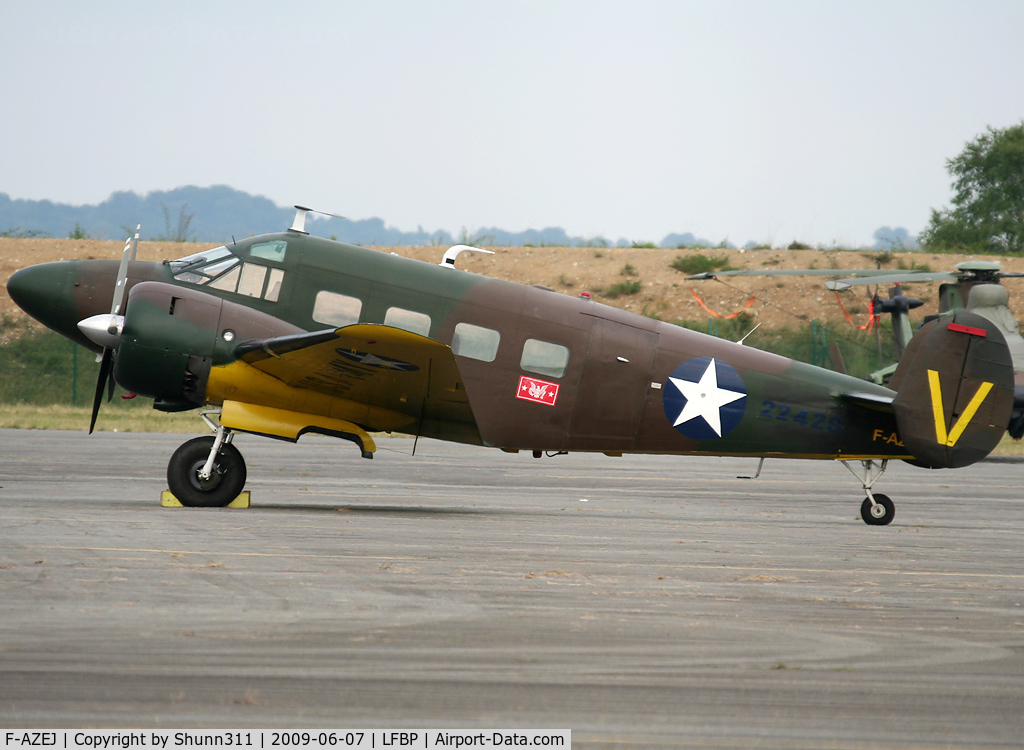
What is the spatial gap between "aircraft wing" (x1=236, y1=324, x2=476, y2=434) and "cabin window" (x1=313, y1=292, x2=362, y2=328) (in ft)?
3.01

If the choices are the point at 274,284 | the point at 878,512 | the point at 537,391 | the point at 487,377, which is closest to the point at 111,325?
the point at 274,284

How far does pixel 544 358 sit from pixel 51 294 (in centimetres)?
665

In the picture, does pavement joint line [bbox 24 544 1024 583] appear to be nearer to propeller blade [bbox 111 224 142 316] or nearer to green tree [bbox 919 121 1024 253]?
propeller blade [bbox 111 224 142 316]

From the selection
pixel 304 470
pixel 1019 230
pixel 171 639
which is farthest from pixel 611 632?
pixel 1019 230

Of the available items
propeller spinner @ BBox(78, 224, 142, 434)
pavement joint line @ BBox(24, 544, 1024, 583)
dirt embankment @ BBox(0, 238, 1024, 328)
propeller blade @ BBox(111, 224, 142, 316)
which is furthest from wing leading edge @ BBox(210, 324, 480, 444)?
dirt embankment @ BBox(0, 238, 1024, 328)

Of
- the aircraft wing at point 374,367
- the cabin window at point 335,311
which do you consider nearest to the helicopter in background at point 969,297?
the aircraft wing at point 374,367

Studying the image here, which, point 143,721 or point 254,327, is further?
point 254,327

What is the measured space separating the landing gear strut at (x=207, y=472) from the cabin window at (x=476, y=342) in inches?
126

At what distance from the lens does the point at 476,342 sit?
42.9 ft

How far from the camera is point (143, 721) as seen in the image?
181 inches

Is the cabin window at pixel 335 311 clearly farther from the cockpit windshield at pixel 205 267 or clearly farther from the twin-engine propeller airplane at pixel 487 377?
the cockpit windshield at pixel 205 267

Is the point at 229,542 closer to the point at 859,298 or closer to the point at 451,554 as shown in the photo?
the point at 451,554

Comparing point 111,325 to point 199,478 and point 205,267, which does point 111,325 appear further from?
point 199,478

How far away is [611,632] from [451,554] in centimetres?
319
